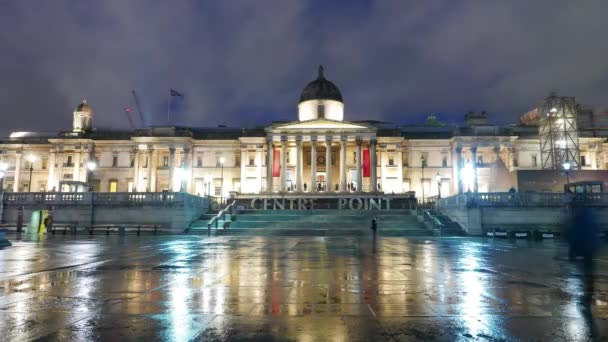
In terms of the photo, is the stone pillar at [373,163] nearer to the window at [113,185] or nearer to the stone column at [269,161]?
the stone column at [269,161]

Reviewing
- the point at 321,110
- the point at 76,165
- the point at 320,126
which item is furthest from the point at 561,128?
the point at 76,165

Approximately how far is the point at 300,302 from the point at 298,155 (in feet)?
205

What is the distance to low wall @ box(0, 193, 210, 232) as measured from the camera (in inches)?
1544

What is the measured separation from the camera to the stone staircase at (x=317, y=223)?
36656mm

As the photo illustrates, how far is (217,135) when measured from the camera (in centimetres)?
7981

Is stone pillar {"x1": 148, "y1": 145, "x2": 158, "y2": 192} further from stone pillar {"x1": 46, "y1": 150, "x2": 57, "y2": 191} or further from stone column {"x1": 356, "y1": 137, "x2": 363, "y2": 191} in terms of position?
stone column {"x1": 356, "y1": 137, "x2": 363, "y2": 191}

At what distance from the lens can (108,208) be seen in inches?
1588

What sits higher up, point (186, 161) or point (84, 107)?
point (84, 107)

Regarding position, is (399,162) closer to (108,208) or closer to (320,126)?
(320,126)

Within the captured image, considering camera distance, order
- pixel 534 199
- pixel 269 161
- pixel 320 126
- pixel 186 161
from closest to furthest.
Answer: pixel 534 199, pixel 320 126, pixel 269 161, pixel 186 161

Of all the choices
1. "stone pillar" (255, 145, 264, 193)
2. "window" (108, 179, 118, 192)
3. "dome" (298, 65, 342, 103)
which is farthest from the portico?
"window" (108, 179, 118, 192)

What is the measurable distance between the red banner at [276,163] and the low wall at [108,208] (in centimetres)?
2767

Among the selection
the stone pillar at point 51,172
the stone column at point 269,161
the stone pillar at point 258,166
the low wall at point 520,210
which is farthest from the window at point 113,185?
the low wall at point 520,210

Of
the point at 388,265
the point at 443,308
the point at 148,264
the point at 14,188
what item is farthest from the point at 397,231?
the point at 14,188
